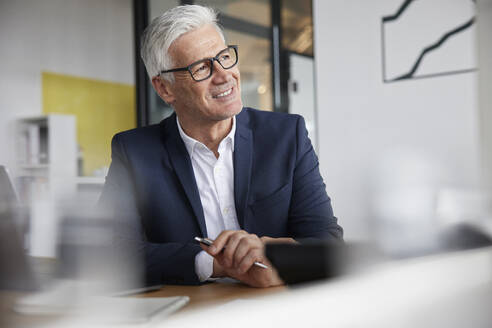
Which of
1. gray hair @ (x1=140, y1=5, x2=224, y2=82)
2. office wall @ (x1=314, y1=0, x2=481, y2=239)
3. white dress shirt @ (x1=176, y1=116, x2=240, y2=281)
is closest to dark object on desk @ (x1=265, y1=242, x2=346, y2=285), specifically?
white dress shirt @ (x1=176, y1=116, x2=240, y2=281)

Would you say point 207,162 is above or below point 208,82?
below

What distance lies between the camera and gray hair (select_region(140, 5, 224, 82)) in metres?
1.37

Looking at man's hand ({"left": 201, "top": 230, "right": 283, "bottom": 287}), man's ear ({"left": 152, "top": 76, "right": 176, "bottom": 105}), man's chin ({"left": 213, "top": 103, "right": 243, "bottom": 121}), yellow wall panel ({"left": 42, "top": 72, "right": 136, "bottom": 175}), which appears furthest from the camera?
yellow wall panel ({"left": 42, "top": 72, "right": 136, "bottom": 175})

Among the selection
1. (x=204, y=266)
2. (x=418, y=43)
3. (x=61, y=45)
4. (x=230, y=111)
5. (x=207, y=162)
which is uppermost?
(x=61, y=45)

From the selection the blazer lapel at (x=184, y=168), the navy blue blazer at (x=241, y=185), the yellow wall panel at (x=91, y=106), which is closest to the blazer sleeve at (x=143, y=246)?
the navy blue blazer at (x=241, y=185)

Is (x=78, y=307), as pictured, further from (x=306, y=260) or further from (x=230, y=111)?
(x=230, y=111)

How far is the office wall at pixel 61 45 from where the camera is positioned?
4496mm

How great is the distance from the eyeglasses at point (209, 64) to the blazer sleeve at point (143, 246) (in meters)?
0.30

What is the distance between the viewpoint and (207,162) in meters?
1.34

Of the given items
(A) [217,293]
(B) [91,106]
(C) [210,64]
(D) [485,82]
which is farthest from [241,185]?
(B) [91,106]

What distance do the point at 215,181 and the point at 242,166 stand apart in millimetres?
97

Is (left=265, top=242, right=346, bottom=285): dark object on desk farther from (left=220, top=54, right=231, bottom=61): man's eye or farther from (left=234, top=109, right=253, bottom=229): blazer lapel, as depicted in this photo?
(left=220, top=54, right=231, bottom=61): man's eye

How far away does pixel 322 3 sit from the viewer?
298 centimetres

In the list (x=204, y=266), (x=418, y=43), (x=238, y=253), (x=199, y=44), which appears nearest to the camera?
(x=238, y=253)
